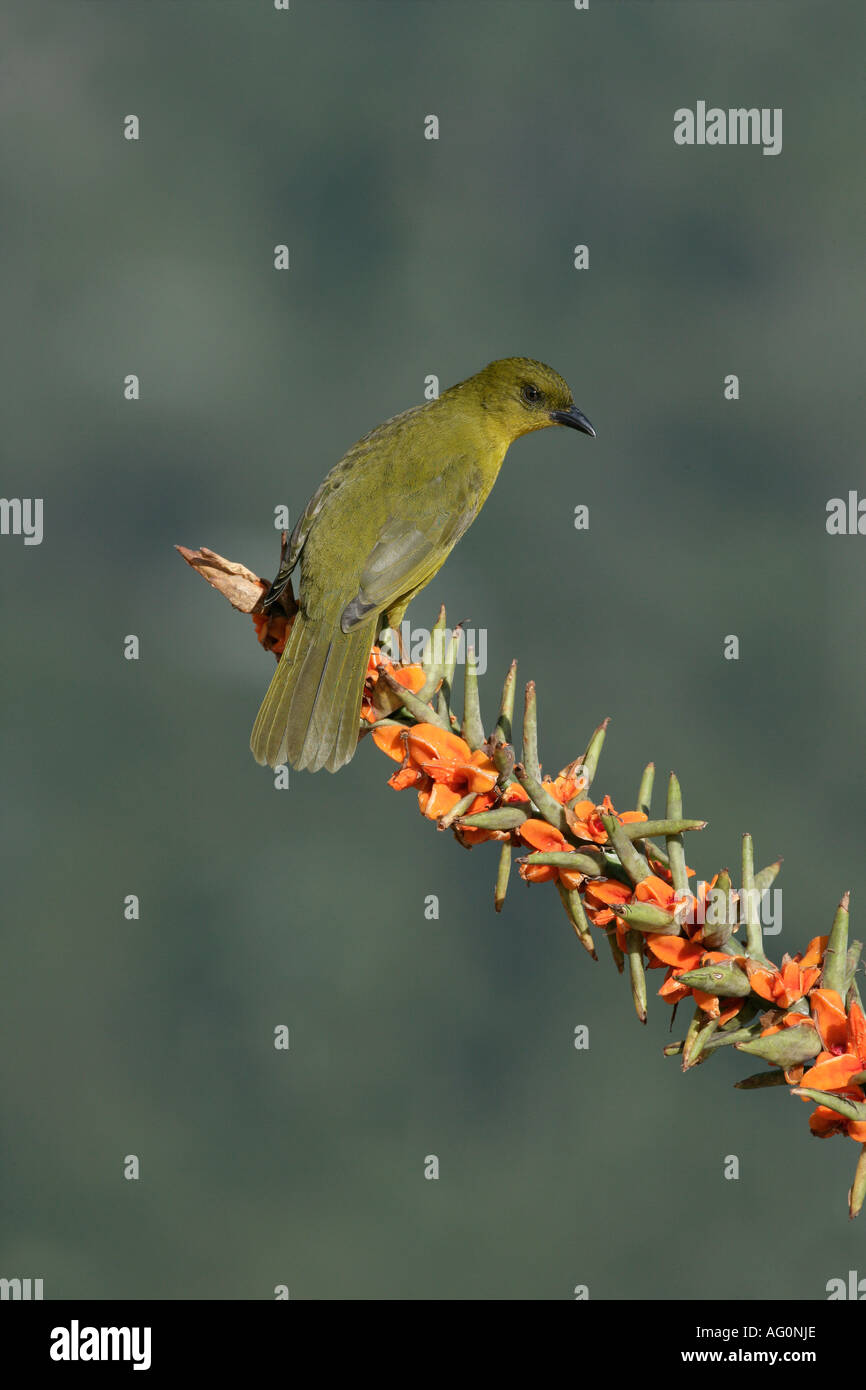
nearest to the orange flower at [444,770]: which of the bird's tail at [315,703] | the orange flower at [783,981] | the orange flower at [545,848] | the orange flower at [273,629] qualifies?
the orange flower at [545,848]

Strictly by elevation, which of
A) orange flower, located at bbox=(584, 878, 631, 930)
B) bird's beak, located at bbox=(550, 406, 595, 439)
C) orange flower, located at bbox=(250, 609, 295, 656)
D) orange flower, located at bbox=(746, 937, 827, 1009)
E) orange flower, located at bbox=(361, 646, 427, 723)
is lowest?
orange flower, located at bbox=(746, 937, 827, 1009)

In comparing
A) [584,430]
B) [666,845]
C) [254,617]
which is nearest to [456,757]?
[666,845]

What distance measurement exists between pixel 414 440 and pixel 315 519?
1.54 feet

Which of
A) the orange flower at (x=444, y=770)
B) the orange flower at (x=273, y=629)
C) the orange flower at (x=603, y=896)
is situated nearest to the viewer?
the orange flower at (x=603, y=896)

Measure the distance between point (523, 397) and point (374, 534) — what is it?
0.85m

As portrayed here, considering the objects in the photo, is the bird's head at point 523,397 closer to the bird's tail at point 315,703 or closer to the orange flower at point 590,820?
the bird's tail at point 315,703

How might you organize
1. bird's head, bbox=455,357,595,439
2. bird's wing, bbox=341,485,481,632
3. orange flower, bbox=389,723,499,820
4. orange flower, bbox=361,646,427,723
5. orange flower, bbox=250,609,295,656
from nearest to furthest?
orange flower, bbox=389,723,499,820 → orange flower, bbox=361,646,427,723 → orange flower, bbox=250,609,295,656 → bird's wing, bbox=341,485,481,632 → bird's head, bbox=455,357,595,439

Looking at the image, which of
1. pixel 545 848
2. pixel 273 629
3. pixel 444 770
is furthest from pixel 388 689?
pixel 273 629

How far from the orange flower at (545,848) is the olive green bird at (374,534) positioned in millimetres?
656

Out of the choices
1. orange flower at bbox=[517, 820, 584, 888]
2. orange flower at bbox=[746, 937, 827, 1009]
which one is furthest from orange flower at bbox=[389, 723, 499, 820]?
orange flower at bbox=[746, 937, 827, 1009]

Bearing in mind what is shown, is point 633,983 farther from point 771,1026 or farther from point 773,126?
point 773,126

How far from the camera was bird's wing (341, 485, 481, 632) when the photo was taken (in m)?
2.80

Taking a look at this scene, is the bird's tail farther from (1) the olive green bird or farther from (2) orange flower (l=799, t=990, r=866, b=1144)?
(2) orange flower (l=799, t=990, r=866, b=1144)

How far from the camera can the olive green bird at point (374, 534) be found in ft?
7.54
